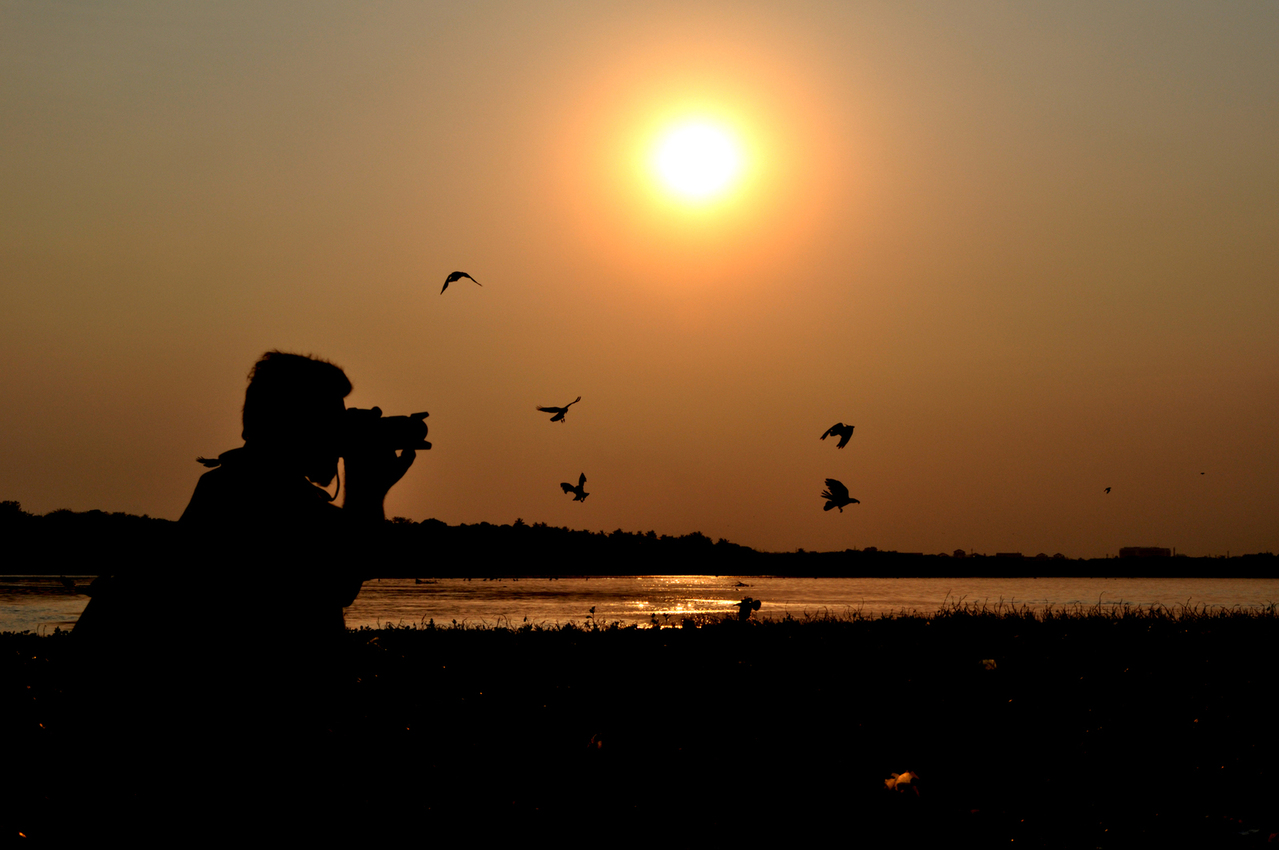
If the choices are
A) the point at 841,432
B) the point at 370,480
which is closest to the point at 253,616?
the point at 370,480

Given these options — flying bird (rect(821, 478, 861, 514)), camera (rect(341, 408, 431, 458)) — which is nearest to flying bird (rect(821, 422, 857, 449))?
flying bird (rect(821, 478, 861, 514))

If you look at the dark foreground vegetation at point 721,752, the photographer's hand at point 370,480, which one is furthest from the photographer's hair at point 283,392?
the dark foreground vegetation at point 721,752

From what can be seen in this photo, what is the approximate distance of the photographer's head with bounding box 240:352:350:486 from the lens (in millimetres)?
3088

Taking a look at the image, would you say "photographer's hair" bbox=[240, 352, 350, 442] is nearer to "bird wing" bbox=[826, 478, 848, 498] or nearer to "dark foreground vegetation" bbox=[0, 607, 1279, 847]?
"dark foreground vegetation" bbox=[0, 607, 1279, 847]

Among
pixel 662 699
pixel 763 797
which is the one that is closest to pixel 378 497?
pixel 763 797

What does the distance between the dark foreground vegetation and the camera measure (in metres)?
0.68

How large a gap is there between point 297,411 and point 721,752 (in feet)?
22.8

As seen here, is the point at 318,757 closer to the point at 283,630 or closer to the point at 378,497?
the point at 283,630

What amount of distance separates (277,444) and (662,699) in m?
8.85

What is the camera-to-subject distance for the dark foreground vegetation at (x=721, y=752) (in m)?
3.41

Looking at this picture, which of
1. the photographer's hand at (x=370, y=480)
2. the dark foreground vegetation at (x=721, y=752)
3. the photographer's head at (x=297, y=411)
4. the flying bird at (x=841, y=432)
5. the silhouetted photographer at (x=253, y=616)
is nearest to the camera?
the silhouetted photographer at (x=253, y=616)

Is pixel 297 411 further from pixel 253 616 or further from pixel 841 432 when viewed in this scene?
pixel 841 432

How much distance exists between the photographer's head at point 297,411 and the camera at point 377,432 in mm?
42

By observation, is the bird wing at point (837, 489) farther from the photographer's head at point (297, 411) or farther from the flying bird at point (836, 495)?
the photographer's head at point (297, 411)
